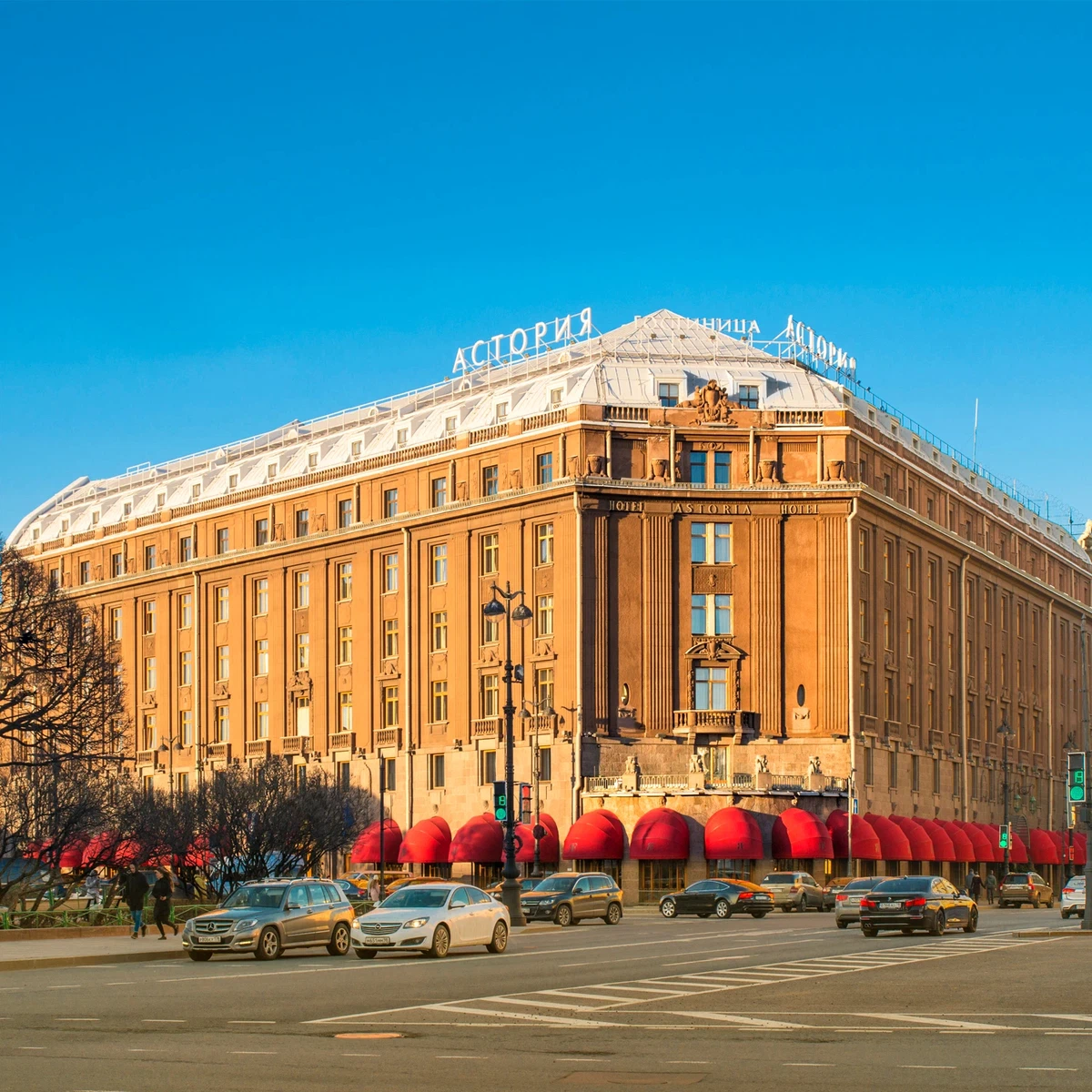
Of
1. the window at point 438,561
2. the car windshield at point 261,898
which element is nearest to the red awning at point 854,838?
the window at point 438,561

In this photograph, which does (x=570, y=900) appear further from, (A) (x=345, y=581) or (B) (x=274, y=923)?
(A) (x=345, y=581)

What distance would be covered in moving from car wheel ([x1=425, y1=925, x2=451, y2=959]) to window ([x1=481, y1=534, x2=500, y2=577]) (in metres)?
55.8

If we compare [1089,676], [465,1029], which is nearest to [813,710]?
[1089,676]

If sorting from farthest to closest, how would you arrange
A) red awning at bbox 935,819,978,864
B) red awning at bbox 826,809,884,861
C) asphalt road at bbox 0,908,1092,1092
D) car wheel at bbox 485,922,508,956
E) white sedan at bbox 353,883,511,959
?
red awning at bbox 935,819,978,864 → red awning at bbox 826,809,884,861 → car wheel at bbox 485,922,508,956 → white sedan at bbox 353,883,511,959 → asphalt road at bbox 0,908,1092,1092

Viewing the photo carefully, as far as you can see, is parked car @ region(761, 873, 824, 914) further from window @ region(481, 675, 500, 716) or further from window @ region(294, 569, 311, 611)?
window @ region(294, 569, 311, 611)

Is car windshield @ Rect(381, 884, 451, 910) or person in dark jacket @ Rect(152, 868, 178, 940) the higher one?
car windshield @ Rect(381, 884, 451, 910)

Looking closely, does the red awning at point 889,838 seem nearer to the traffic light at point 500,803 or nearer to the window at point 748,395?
the window at point 748,395

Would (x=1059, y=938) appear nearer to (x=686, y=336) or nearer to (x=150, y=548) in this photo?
(x=686, y=336)

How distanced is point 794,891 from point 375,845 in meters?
29.1

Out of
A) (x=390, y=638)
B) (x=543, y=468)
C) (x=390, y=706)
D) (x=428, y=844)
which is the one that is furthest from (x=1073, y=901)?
(x=390, y=638)

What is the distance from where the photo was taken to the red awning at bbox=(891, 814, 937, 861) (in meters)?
90.2

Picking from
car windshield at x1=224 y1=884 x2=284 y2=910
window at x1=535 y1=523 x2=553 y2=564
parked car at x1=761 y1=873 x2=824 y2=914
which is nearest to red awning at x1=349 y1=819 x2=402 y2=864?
window at x1=535 y1=523 x2=553 y2=564

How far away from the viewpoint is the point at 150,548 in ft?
378

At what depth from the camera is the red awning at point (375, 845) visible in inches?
3684
